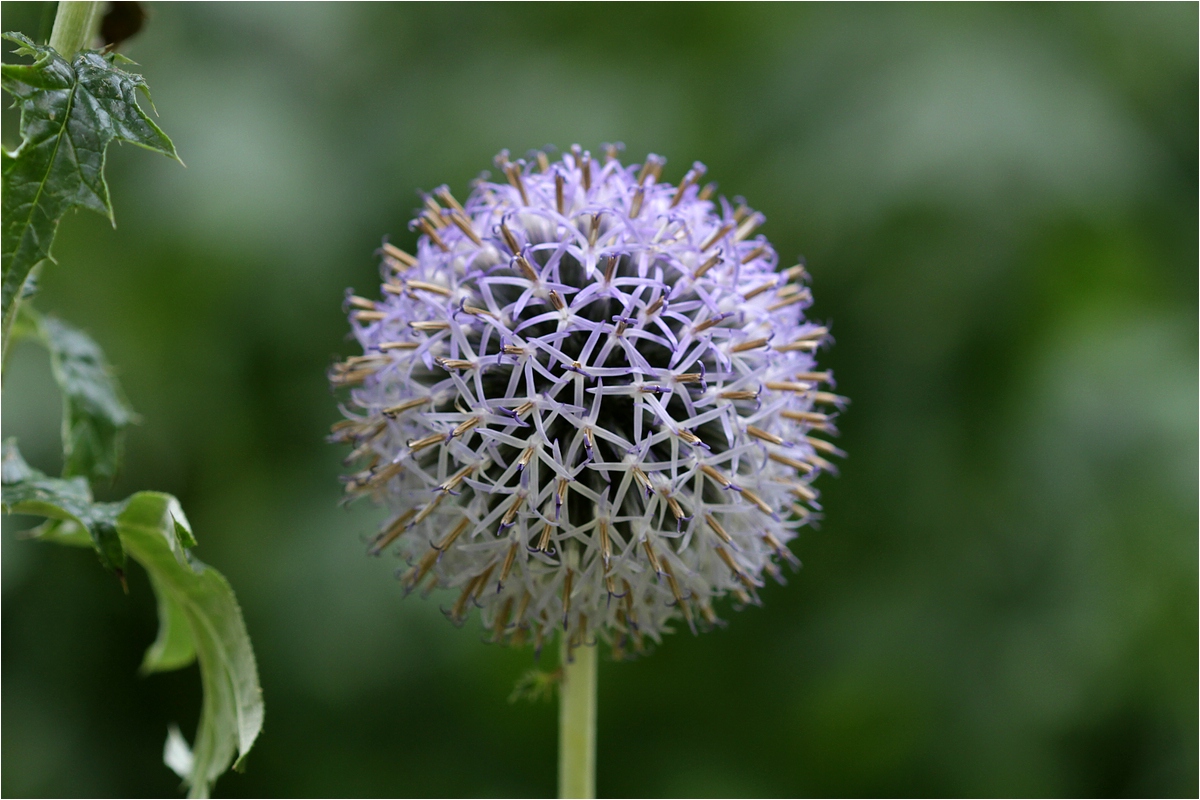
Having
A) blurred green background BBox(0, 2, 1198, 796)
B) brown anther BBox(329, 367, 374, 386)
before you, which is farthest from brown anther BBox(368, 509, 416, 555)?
blurred green background BBox(0, 2, 1198, 796)

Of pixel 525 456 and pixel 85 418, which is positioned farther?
pixel 85 418

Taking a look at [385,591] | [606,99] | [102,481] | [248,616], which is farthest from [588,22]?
[102,481]

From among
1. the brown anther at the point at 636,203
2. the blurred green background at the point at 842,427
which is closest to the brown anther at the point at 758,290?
the brown anther at the point at 636,203

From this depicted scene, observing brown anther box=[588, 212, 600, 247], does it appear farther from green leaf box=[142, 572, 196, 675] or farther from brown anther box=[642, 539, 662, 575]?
green leaf box=[142, 572, 196, 675]

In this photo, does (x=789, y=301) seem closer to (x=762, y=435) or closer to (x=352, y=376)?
(x=762, y=435)

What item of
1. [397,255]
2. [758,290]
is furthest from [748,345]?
[397,255]

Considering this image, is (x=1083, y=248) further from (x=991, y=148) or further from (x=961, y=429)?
(x=961, y=429)
